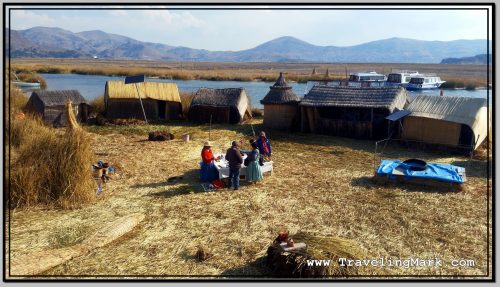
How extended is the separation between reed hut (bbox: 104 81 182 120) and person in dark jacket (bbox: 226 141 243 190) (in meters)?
12.4

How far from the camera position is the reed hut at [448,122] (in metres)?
14.5

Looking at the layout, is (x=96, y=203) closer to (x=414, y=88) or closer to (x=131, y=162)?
(x=131, y=162)

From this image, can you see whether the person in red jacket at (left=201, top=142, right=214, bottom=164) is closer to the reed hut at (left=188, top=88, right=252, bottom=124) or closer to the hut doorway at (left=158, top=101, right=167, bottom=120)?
the reed hut at (left=188, top=88, right=252, bottom=124)

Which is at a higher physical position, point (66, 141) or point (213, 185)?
point (66, 141)

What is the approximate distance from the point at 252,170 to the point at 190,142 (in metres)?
6.31

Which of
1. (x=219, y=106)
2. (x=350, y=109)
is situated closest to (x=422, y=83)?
(x=350, y=109)

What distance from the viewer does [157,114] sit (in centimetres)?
2238

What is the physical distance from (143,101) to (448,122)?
579 inches

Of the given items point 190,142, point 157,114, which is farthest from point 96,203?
point 157,114

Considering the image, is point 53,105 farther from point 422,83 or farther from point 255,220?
point 422,83

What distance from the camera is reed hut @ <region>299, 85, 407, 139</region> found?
1723 centimetres

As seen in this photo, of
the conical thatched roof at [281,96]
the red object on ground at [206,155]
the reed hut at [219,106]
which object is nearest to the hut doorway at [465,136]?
the conical thatched roof at [281,96]

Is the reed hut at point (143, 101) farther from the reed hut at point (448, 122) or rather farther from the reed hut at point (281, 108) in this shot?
the reed hut at point (448, 122)

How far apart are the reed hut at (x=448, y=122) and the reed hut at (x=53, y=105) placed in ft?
50.4
